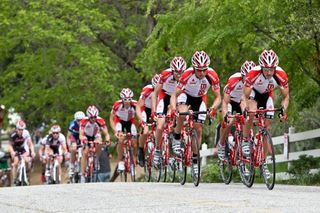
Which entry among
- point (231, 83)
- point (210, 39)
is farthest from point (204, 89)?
point (210, 39)

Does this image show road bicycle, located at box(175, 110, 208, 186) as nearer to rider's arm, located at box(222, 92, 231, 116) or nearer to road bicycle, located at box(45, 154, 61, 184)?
rider's arm, located at box(222, 92, 231, 116)

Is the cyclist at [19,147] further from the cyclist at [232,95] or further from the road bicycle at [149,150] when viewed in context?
the cyclist at [232,95]

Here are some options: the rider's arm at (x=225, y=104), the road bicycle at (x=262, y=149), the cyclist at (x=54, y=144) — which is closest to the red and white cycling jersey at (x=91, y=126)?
the cyclist at (x=54, y=144)

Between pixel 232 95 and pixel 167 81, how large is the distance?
51.7 inches

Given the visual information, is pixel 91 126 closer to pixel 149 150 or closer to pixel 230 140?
pixel 149 150

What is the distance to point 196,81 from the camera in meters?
17.1

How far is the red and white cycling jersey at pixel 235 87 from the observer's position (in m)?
17.9

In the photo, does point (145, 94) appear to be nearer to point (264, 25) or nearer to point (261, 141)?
point (264, 25)

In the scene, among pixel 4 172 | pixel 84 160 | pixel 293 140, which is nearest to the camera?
pixel 293 140

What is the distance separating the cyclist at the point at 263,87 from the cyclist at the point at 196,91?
68cm

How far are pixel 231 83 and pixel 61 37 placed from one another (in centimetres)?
1698

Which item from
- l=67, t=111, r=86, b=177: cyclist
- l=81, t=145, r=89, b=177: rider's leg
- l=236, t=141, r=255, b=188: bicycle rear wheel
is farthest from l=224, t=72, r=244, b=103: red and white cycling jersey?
l=67, t=111, r=86, b=177: cyclist

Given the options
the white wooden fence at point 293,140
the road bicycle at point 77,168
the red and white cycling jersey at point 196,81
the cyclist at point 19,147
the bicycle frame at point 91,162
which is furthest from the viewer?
the road bicycle at point 77,168

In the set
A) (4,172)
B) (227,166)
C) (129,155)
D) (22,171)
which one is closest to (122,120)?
(129,155)
